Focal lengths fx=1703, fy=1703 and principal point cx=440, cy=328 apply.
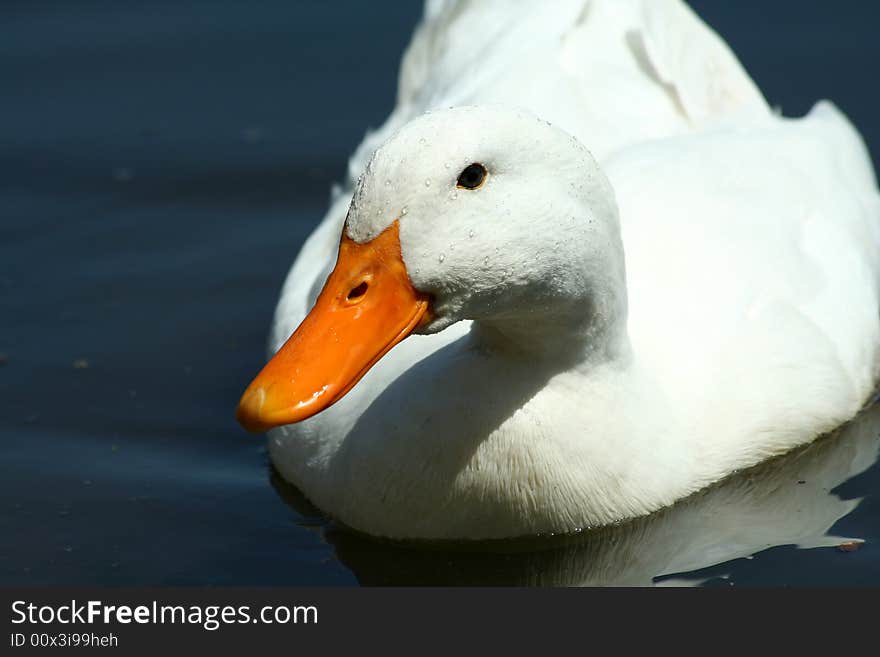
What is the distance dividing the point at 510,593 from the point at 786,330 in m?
1.38

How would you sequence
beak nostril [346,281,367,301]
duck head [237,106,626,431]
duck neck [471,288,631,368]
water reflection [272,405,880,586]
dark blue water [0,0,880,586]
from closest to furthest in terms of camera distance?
duck head [237,106,626,431] → beak nostril [346,281,367,301] → duck neck [471,288,631,368] → water reflection [272,405,880,586] → dark blue water [0,0,880,586]

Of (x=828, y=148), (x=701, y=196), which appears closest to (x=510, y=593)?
(x=701, y=196)

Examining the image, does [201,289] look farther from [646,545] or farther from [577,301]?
[577,301]

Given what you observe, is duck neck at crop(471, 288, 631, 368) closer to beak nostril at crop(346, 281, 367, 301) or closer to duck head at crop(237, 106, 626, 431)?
duck head at crop(237, 106, 626, 431)

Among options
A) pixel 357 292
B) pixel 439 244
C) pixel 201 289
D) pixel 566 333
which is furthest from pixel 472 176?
pixel 201 289

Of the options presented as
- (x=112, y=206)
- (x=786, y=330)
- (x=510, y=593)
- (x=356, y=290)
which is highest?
(x=356, y=290)

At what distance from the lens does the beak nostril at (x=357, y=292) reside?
15.4 ft

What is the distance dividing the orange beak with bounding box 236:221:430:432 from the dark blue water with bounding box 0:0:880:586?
113cm

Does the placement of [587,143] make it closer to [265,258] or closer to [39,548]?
[265,258]

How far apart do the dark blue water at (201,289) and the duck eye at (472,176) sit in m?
1.47

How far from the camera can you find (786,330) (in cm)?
593

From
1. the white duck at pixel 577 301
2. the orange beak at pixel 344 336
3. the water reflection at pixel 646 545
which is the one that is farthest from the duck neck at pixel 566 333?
the water reflection at pixel 646 545

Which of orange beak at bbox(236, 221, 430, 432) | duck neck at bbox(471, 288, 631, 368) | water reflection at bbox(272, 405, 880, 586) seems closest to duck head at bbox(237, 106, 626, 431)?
orange beak at bbox(236, 221, 430, 432)

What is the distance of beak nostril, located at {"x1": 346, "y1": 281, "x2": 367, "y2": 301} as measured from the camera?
4.69 metres
